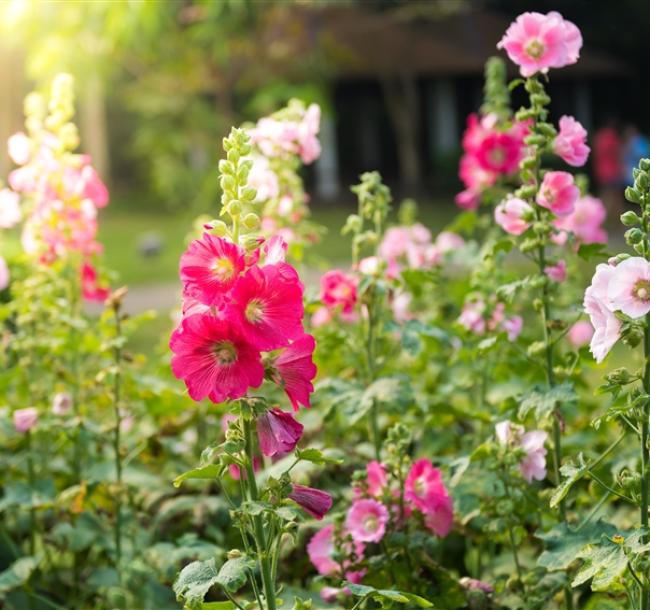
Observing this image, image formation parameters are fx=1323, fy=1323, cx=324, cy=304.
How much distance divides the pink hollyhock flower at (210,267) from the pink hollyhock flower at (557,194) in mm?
992

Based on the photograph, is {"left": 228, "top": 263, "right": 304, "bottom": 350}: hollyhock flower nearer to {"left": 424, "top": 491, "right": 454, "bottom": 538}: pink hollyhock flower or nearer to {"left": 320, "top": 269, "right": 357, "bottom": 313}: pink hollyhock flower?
{"left": 424, "top": 491, "right": 454, "bottom": 538}: pink hollyhock flower

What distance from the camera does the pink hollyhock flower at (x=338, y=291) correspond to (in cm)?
338

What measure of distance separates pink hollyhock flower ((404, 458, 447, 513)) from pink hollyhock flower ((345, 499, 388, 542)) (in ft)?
0.38

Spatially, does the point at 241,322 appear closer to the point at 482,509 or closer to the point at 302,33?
the point at 482,509

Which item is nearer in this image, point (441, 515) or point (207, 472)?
point (207, 472)

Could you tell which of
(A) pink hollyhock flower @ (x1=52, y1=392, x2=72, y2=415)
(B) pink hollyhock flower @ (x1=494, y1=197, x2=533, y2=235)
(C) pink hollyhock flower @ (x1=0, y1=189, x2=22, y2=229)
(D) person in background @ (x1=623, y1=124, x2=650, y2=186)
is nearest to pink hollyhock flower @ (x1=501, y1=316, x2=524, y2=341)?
(B) pink hollyhock flower @ (x1=494, y1=197, x2=533, y2=235)

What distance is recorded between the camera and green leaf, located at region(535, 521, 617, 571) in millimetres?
2533

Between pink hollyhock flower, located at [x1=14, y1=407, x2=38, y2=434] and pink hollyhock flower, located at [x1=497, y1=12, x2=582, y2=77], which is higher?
pink hollyhock flower, located at [x1=497, y1=12, x2=582, y2=77]

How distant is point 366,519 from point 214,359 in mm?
839

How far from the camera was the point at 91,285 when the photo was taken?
405cm

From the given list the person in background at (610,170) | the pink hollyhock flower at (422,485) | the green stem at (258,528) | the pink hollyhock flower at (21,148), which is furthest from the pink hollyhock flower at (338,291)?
the person in background at (610,170)

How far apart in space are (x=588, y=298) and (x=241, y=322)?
60 cm

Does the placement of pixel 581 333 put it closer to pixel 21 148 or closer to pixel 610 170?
pixel 21 148

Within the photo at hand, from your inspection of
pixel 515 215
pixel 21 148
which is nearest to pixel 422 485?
pixel 515 215
